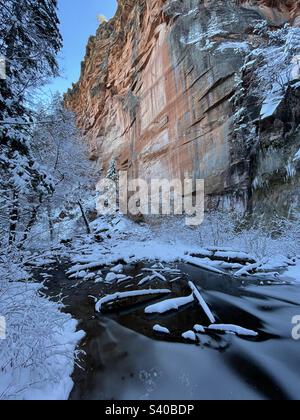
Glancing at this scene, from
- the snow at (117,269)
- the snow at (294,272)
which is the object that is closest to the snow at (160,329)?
the snow at (294,272)

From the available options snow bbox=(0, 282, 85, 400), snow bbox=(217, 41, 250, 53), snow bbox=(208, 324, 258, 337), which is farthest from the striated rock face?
snow bbox=(0, 282, 85, 400)

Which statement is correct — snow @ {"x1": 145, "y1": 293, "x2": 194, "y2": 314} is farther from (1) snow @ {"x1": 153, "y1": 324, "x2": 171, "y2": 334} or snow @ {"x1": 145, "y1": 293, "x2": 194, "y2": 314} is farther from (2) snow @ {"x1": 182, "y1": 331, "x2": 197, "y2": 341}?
(2) snow @ {"x1": 182, "y1": 331, "x2": 197, "y2": 341}

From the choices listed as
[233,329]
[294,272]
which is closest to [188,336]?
[233,329]

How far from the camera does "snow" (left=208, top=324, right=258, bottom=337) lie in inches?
170

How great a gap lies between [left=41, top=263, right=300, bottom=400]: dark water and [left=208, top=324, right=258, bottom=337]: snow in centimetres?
14

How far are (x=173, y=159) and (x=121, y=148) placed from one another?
502 inches

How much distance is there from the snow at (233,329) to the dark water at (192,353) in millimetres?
140

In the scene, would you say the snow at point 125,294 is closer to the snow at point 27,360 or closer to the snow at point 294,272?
the snow at point 27,360

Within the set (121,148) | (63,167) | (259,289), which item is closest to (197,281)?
A: (259,289)

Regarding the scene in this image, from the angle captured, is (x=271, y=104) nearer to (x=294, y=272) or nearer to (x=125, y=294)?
(x=294, y=272)

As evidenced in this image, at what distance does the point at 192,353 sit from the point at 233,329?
101 centimetres

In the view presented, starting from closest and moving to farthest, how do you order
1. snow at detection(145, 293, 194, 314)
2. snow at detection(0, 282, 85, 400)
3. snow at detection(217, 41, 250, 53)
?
snow at detection(0, 282, 85, 400) < snow at detection(145, 293, 194, 314) < snow at detection(217, 41, 250, 53)

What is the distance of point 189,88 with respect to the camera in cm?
2009

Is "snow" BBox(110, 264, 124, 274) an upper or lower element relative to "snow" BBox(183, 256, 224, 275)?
lower
